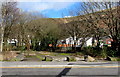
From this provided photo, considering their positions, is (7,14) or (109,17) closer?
(109,17)

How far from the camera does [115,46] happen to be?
19.7 m

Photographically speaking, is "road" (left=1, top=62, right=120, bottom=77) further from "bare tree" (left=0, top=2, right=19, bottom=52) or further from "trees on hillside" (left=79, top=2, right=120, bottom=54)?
"bare tree" (left=0, top=2, right=19, bottom=52)

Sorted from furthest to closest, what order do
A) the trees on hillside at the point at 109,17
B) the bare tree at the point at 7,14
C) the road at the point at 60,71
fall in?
1. the bare tree at the point at 7,14
2. the trees on hillside at the point at 109,17
3. the road at the point at 60,71

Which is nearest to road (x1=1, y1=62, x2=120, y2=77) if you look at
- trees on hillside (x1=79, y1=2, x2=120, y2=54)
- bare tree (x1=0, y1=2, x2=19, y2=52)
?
trees on hillside (x1=79, y1=2, x2=120, y2=54)

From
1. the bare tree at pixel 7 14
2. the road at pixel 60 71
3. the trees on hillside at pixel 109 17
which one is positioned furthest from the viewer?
the bare tree at pixel 7 14

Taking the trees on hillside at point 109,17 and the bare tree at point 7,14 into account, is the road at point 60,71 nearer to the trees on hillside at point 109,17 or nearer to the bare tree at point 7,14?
the trees on hillside at point 109,17

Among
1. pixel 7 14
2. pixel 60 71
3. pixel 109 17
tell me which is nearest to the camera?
pixel 60 71

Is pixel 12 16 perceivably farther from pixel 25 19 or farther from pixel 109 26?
pixel 109 26

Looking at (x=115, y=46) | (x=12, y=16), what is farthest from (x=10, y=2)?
(x=115, y=46)

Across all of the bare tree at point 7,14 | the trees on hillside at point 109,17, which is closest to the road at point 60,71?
the trees on hillside at point 109,17

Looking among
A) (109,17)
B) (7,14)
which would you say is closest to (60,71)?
(109,17)

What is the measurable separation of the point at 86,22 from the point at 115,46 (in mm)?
5076

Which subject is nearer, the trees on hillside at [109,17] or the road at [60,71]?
the road at [60,71]

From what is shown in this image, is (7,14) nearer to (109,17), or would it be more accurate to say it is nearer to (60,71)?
(109,17)
